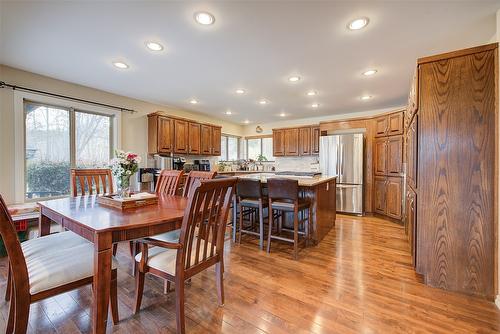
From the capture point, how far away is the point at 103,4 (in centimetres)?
174

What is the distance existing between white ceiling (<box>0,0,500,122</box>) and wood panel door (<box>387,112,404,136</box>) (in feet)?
2.06

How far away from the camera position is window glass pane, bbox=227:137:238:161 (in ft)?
23.0

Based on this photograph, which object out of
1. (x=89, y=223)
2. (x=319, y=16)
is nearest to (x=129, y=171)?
(x=89, y=223)

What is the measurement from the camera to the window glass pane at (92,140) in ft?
12.0

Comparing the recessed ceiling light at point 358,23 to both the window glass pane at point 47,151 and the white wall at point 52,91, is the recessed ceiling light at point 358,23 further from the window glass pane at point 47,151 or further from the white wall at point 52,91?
the window glass pane at point 47,151

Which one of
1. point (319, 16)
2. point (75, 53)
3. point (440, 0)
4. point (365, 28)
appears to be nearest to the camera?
point (440, 0)

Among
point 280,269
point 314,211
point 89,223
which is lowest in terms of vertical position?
point 280,269

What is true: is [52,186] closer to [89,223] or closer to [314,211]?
[89,223]

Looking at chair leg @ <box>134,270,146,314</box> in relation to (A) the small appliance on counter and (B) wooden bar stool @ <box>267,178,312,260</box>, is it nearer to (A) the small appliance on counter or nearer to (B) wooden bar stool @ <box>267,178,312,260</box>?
(B) wooden bar stool @ <box>267,178,312,260</box>

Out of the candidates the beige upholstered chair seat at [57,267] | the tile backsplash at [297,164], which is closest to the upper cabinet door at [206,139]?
the tile backsplash at [297,164]

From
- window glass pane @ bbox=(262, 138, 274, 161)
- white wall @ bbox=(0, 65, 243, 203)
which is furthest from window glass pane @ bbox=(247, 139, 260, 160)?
white wall @ bbox=(0, 65, 243, 203)

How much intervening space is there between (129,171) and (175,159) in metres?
2.87

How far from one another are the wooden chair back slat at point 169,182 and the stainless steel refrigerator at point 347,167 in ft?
12.2

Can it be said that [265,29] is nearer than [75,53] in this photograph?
Yes
